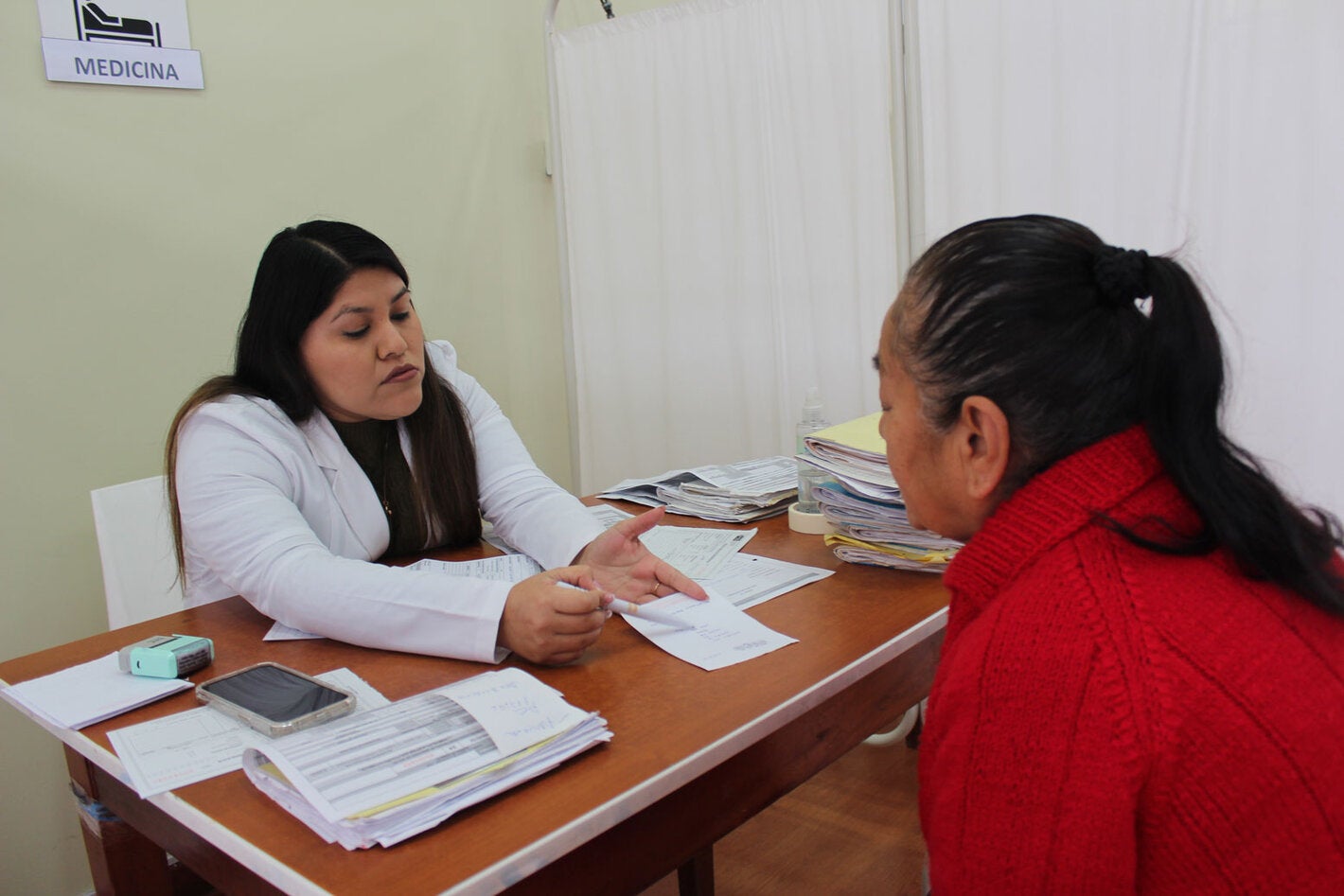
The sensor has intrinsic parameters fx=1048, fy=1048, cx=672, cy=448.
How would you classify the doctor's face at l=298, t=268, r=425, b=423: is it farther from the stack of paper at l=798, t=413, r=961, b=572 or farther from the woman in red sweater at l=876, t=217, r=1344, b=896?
the woman in red sweater at l=876, t=217, r=1344, b=896

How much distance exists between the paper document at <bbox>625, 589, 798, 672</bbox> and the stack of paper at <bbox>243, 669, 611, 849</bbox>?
0.71ft

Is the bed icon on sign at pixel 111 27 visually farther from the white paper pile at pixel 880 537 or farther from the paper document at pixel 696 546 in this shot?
the white paper pile at pixel 880 537

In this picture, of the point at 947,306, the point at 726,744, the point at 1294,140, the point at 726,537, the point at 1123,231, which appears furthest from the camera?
the point at 1123,231

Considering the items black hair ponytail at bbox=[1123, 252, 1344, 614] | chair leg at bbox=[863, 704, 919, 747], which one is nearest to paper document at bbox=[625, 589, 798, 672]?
black hair ponytail at bbox=[1123, 252, 1344, 614]

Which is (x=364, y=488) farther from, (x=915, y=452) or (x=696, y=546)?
(x=915, y=452)

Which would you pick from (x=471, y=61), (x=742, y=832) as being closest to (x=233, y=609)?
(x=742, y=832)

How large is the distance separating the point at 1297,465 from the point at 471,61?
2.46 metres

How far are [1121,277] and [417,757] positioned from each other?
0.72m

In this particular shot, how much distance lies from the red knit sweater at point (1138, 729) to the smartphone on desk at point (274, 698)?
24.4 inches

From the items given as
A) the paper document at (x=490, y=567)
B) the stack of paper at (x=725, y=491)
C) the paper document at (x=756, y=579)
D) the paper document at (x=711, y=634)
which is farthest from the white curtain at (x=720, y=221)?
the paper document at (x=711, y=634)

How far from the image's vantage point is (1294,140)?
1917 millimetres

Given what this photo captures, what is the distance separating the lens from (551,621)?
1197 millimetres

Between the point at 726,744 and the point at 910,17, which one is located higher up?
the point at 910,17

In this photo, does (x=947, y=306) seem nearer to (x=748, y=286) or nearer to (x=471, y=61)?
(x=748, y=286)
